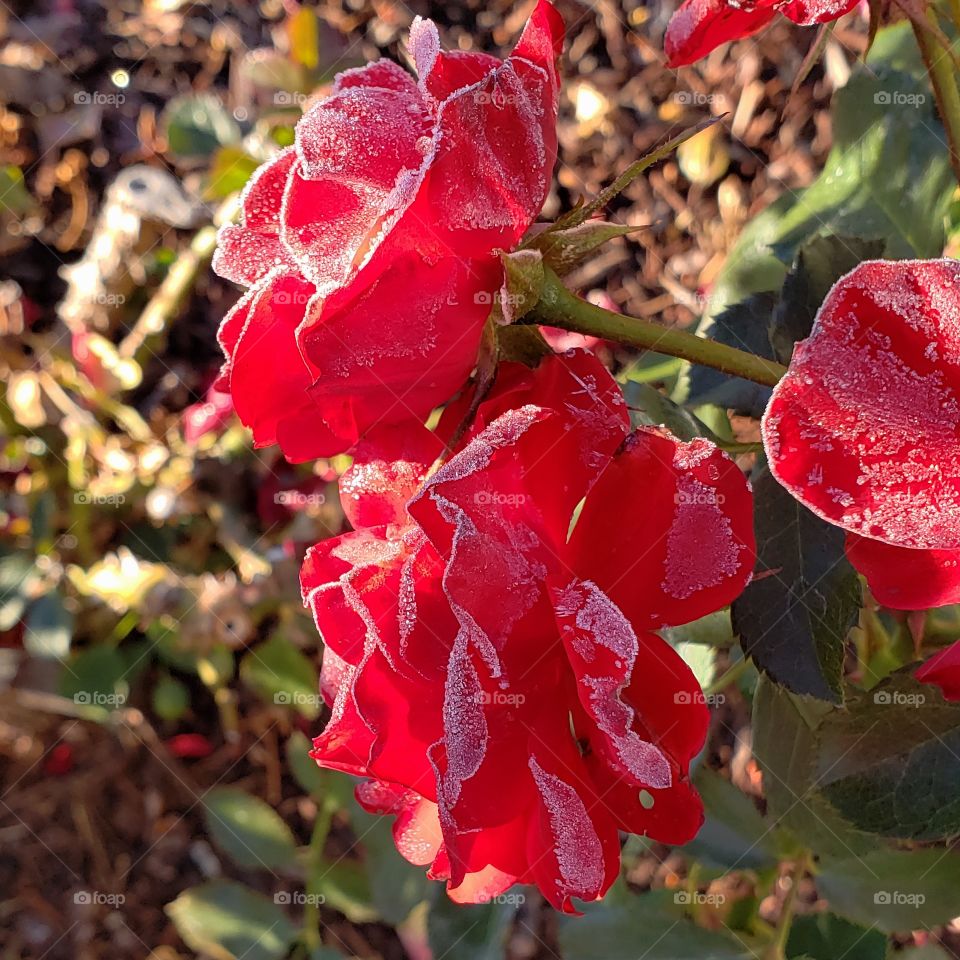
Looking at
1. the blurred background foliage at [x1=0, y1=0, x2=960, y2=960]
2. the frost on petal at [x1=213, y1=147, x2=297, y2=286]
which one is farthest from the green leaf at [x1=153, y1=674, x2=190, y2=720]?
the frost on petal at [x1=213, y1=147, x2=297, y2=286]

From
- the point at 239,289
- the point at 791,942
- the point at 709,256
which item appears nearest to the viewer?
the point at 791,942

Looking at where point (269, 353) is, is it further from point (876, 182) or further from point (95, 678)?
point (95, 678)

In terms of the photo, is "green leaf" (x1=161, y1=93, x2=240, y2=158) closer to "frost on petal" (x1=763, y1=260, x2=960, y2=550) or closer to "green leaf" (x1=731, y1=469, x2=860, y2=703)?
"green leaf" (x1=731, y1=469, x2=860, y2=703)

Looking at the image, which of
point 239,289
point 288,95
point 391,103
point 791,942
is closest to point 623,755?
point 391,103

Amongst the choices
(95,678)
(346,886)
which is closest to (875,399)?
(346,886)

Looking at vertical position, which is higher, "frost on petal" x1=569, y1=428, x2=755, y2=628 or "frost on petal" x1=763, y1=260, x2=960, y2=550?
"frost on petal" x1=763, y1=260, x2=960, y2=550

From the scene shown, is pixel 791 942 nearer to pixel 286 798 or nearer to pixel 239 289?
pixel 286 798

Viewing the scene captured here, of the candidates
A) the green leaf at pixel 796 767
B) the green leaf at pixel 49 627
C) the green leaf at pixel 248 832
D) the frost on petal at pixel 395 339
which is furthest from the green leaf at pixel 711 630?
the green leaf at pixel 49 627
